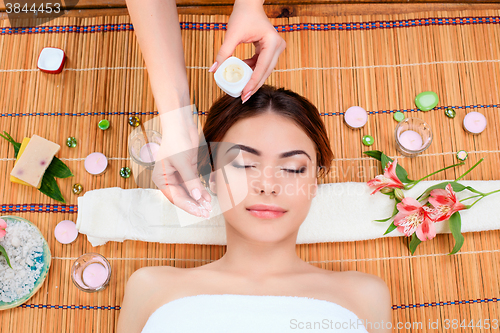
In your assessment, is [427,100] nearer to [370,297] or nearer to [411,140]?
[411,140]

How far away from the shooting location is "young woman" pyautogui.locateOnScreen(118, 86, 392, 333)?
1069 millimetres

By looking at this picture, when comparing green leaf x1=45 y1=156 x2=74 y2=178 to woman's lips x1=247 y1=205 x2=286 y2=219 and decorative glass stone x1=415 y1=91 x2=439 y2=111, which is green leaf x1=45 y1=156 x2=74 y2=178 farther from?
decorative glass stone x1=415 y1=91 x2=439 y2=111

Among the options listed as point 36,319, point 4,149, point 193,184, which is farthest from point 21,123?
point 193,184

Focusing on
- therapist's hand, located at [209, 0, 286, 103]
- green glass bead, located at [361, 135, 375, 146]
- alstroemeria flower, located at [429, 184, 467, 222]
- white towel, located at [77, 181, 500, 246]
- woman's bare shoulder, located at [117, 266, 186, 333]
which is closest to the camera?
therapist's hand, located at [209, 0, 286, 103]

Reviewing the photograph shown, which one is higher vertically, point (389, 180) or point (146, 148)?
point (146, 148)

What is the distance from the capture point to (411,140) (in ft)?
4.81

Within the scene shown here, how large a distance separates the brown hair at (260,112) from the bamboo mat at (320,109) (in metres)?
0.28

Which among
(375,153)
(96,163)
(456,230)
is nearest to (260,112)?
(375,153)

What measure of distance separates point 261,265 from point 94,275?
27.6 inches

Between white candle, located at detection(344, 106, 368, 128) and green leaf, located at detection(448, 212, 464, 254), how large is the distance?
53 centimetres

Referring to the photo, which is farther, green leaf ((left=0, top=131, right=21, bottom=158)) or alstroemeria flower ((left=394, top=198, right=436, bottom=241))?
green leaf ((left=0, top=131, right=21, bottom=158))

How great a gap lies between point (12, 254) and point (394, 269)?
157cm

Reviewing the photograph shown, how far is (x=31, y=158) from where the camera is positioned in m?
1.41

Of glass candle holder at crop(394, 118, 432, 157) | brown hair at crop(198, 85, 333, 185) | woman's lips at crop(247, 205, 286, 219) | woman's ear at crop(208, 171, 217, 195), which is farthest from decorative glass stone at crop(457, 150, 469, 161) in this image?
woman's ear at crop(208, 171, 217, 195)
